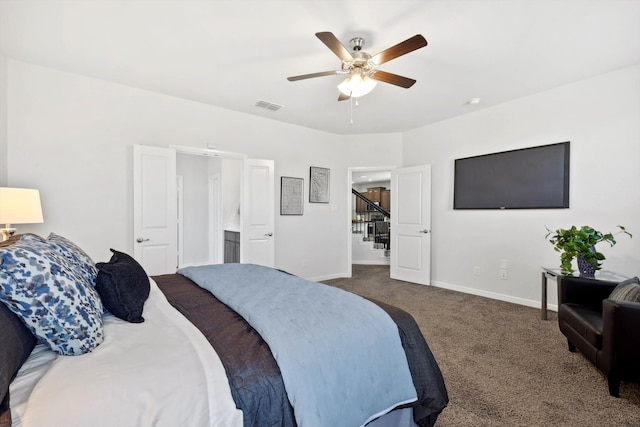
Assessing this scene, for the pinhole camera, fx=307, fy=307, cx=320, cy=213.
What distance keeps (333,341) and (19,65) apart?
3963 millimetres

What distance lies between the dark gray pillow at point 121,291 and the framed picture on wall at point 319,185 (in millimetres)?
3791

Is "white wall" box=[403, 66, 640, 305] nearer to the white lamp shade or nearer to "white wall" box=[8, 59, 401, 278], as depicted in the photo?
"white wall" box=[8, 59, 401, 278]

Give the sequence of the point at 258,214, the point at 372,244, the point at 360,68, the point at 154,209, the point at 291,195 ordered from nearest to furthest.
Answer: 1. the point at 360,68
2. the point at 154,209
3. the point at 258,214
4. the point at 291,195
5. the point at 372,244

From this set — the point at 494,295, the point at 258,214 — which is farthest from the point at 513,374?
the point at 258,214

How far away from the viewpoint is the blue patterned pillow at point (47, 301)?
3.10ft

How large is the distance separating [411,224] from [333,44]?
141 inches

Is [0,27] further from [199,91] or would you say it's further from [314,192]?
[314,192]

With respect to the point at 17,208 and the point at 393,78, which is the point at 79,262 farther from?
the point at 393,78

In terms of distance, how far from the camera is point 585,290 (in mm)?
2463

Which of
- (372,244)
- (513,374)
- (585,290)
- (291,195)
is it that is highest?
(291,195)

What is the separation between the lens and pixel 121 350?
1.04 metres

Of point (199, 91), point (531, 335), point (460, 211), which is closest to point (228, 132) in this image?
point (199, 91)

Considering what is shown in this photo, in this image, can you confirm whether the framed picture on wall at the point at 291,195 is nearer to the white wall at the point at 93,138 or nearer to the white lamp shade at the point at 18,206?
the white wall at the point at 93,138

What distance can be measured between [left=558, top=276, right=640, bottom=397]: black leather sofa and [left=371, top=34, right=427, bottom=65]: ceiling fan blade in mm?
1994
